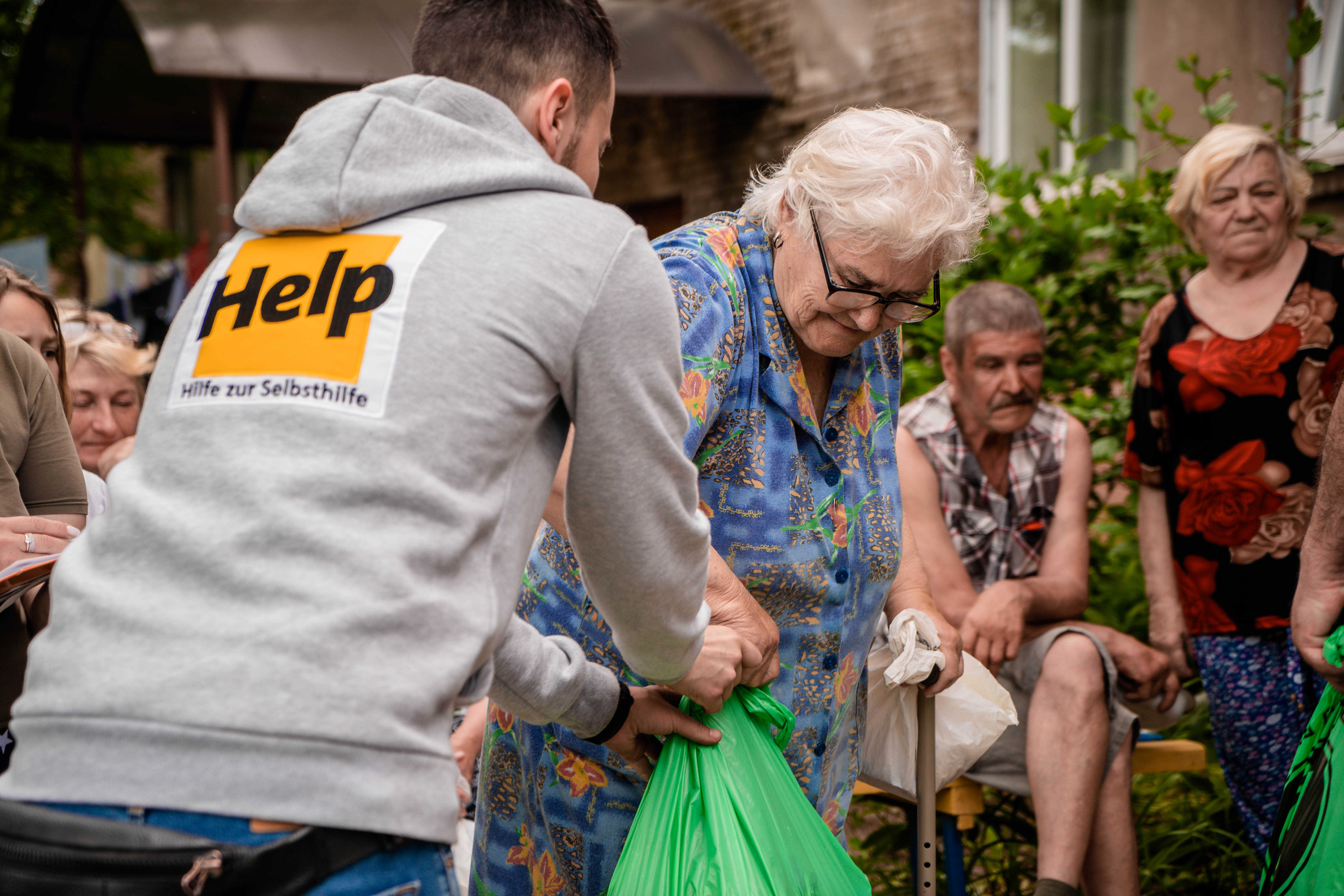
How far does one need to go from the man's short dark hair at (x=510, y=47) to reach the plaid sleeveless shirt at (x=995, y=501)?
220cm

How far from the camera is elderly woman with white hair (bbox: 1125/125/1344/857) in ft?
10.3

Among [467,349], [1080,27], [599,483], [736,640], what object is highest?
[1080,27]

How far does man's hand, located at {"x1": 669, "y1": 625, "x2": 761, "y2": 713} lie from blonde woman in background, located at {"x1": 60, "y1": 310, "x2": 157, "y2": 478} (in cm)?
270

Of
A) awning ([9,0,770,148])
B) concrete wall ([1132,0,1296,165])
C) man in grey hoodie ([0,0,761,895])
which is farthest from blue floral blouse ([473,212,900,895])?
awning ([9,0,770,148])

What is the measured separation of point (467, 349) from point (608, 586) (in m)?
0.38

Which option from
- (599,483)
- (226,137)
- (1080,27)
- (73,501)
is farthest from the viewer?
(226,137)

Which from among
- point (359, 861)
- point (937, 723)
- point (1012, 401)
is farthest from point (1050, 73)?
point (359, 861)

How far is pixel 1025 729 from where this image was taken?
3.18 meters

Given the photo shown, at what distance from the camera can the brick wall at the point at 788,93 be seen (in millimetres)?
7129

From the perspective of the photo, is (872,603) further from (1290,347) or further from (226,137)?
(226,137)

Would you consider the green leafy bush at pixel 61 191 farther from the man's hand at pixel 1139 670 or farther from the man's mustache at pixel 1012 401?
the man's hand at pixel 1139 670

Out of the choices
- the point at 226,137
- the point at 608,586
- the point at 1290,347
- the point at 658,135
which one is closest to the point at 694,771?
the point at 608,586

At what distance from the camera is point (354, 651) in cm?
112

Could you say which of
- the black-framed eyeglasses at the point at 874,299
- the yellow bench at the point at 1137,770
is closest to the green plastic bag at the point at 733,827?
the black-framed eyeglasses at the point at 874,299
